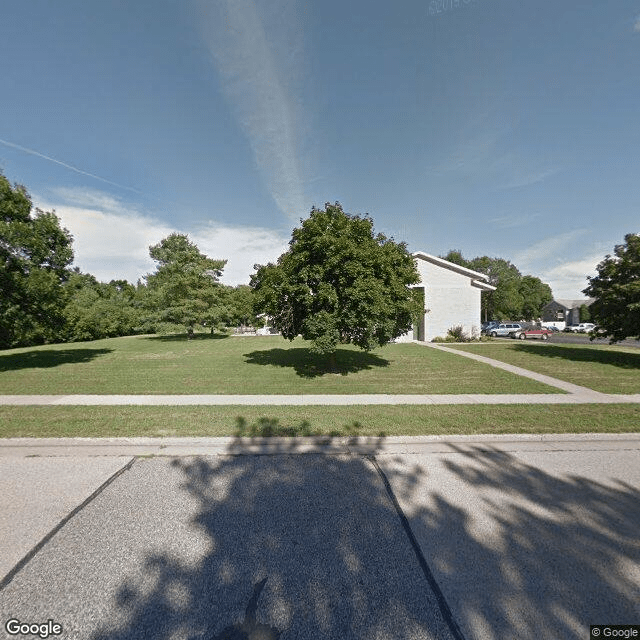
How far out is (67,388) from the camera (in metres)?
8.43

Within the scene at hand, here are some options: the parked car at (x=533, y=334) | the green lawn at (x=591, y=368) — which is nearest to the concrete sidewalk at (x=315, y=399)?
the green lawn at (x=591, y=368)

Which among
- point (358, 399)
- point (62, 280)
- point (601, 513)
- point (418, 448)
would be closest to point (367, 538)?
point (418, 448)

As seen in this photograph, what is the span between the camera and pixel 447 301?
24703 millimetres

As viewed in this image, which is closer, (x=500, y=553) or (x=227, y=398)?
(x=500, y=553)

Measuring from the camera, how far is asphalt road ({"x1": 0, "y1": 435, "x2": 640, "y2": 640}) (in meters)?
2.19

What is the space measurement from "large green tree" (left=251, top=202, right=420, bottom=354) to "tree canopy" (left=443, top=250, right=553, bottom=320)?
53582 millimetres

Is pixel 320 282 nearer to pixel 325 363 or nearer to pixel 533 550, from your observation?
pixel 325 363

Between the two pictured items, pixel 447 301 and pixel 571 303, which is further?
pixel 571 303

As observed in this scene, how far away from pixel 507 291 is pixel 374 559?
67680 mm

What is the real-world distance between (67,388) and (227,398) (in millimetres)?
4886

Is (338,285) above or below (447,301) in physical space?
below

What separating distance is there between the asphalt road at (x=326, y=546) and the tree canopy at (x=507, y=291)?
59206mm

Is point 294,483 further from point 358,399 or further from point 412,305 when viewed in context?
point 412,305

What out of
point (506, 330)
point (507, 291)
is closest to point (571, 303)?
point (507, 291)
